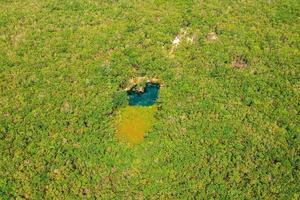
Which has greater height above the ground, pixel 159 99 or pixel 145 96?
pixel 159 99

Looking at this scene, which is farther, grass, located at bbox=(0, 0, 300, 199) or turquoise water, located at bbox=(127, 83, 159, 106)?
turquoise water, located at bbox=(127, 83, 159, 106)

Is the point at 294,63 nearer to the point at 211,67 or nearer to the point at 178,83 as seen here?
the point at 211,67

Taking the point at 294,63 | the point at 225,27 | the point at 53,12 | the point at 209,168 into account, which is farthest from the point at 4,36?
the point at 294,63

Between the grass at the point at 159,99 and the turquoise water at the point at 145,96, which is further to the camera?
the turquoise water at the point at 145,96

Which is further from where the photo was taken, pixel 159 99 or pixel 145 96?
pixel 145 96
